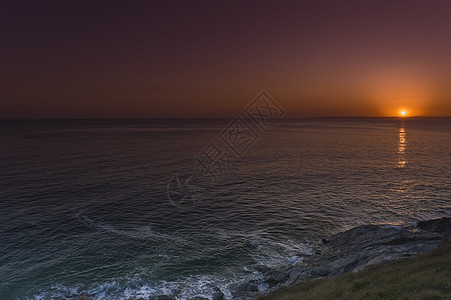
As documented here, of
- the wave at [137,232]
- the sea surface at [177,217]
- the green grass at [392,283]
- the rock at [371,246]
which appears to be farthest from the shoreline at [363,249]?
the wave at [137,232]

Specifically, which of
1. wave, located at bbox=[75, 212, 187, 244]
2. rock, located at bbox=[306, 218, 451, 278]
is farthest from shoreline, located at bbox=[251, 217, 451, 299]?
wave, located at bbox=[75, 212, 187, 244]

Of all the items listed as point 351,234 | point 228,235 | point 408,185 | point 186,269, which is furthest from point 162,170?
point 408,185

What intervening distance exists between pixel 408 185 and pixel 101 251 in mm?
63436

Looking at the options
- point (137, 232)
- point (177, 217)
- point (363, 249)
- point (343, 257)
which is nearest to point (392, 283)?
point (343, 257)

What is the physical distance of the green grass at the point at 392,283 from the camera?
18.6m

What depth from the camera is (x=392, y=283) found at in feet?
67.5

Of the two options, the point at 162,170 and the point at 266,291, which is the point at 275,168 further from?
the point at 266,291

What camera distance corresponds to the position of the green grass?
61.2 ft

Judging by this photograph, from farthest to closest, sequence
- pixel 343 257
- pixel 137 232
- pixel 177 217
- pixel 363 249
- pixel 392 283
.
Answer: pixel 177 217 < pixel 137 232 < pixel 363 249 < pixel 343 257 < pixel 392 283

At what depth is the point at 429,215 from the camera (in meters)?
44.9

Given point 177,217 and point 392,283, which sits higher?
point 392,283

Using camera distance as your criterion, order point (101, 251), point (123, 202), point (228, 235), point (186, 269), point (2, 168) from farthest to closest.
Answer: point (2, 168)
point (123, 202)
point (228, 235)
point (101, 251)
point (186, 269)

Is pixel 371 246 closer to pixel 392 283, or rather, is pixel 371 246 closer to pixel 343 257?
pixel 343 257

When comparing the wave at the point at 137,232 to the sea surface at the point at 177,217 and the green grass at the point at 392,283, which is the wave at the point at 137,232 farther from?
the green grass at the point at 392,283
